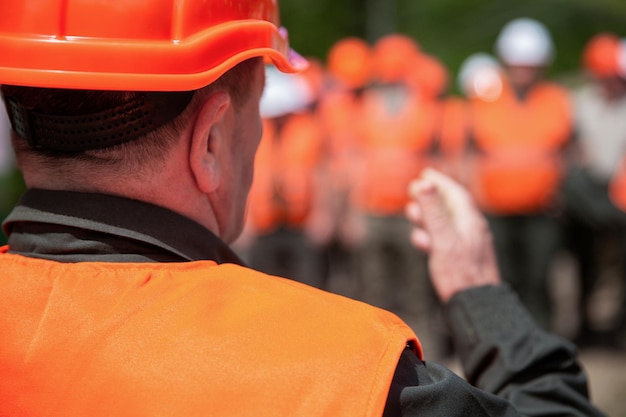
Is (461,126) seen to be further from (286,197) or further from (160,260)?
(160,260)

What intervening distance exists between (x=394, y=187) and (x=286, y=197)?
934 millimetres

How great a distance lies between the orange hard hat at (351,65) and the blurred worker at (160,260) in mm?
8423

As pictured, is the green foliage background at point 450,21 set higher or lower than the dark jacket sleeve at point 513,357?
lower

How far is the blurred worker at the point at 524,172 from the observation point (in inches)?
295

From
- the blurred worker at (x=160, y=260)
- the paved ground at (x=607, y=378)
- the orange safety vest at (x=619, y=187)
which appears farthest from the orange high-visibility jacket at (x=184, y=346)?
the orange safety vest at (x=619, y=187)

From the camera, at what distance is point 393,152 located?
802cm

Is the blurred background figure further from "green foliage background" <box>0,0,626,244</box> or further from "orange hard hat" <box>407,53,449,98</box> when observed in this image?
"green foliage background" <box>0,0,626,244</box>

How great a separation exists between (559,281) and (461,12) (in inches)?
272

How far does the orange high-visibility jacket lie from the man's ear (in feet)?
0.72

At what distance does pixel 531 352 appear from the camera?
179 cm

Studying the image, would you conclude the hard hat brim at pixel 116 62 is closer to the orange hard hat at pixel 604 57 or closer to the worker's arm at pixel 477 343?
the worker's arm at pixel 477 343

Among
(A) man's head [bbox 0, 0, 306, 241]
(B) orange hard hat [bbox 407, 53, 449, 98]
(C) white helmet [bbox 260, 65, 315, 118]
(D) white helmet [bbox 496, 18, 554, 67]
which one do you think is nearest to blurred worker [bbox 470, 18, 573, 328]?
(D) white helmet [bbox 496, 18, 554, 67]

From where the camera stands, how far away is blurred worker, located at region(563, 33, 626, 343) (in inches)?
301

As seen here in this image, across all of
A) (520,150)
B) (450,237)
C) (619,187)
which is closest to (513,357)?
(450,237)
